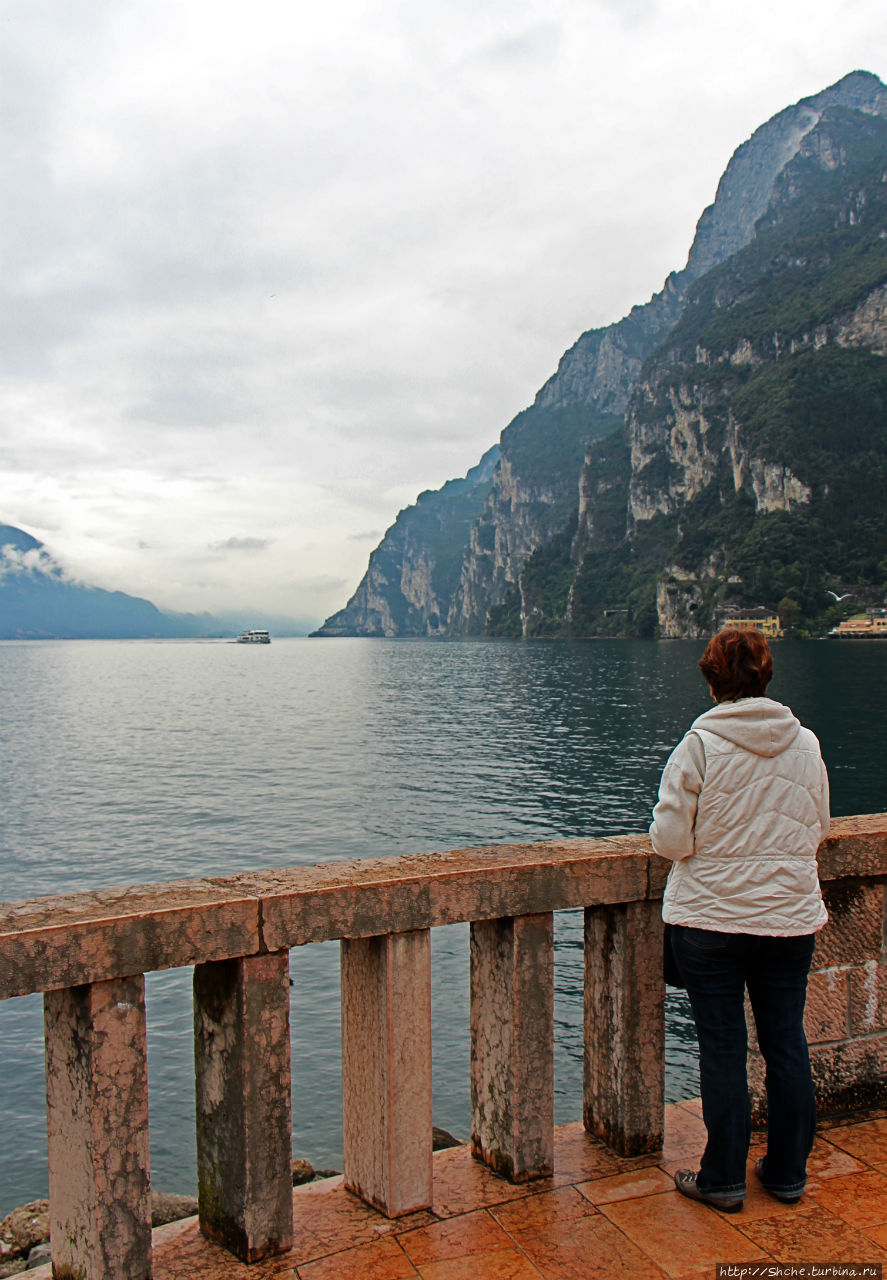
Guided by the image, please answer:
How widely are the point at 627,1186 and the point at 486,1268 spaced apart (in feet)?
2.41

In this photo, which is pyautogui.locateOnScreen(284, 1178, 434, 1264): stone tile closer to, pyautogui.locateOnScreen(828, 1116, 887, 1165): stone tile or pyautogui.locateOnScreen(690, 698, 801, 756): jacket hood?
pyautogui.locateOnScreen(828, 1116, 887, 1165): stone tile

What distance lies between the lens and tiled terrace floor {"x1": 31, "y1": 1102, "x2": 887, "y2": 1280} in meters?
2.78

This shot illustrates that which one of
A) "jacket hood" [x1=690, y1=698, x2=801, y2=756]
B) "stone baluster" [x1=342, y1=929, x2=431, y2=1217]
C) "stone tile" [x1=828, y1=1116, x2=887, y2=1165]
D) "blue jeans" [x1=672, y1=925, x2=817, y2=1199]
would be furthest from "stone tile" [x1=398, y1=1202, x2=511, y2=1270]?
"jacket hood" [x1=690, y1=698, x2=801, y2=756]

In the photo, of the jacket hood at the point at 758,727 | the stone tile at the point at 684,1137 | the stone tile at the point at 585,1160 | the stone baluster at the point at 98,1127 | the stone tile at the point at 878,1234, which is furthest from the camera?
the stone tile at the point at 684,1137

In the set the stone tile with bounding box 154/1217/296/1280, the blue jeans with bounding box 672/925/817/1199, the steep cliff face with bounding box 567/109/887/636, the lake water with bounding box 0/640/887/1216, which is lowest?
the lake water with bounding box 0/640/887/1216

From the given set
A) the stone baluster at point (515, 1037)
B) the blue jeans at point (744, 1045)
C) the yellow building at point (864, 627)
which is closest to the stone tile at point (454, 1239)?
the stone baluster at point (515, 1037)

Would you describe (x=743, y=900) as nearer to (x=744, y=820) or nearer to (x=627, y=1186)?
(x=744, y=820)

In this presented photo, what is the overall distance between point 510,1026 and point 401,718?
59223mm

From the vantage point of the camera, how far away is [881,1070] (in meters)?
3.93

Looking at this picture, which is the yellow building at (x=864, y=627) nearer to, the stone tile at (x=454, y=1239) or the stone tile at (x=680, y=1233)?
the stone tile at (x=680, y=1233)

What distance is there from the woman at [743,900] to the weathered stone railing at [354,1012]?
0.29 metres

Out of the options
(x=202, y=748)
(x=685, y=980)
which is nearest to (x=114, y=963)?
(x=685, y=980)

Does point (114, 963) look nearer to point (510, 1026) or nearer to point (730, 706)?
point (510, 1026)

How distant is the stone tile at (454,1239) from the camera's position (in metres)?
2.83
